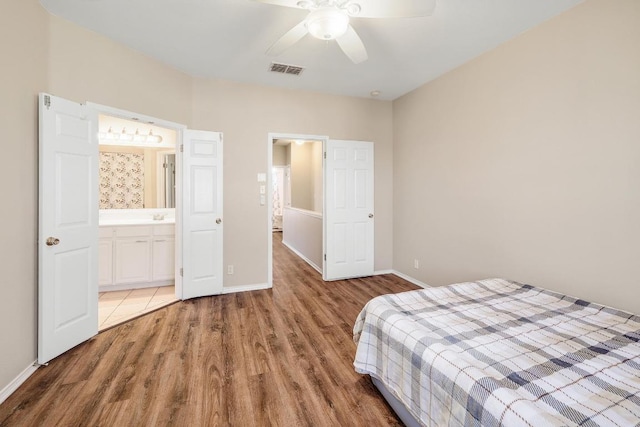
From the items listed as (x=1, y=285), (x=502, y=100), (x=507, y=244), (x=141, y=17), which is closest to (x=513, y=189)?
(x=507, y=244)

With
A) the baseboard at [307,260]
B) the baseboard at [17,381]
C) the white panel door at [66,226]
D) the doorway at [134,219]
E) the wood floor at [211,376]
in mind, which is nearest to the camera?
the wood floor at [211,376]

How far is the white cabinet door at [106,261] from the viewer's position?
3.62 m

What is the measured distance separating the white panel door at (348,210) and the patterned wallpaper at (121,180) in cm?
286

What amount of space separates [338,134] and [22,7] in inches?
128

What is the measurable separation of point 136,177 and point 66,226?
2327 millimetres

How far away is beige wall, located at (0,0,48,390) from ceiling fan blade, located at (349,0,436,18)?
2.24 meters

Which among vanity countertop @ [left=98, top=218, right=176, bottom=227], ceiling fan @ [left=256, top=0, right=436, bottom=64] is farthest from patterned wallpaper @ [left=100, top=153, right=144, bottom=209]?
ceiling fan @ [left=256, top=0, right=436, bottom=64]

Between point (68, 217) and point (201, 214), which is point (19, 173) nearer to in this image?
point (68, 217)

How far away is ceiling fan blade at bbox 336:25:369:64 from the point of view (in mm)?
2006

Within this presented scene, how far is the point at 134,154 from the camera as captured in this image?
4375mm

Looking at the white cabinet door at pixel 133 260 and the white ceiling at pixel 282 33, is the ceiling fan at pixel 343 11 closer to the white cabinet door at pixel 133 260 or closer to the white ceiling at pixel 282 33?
the white ceiling at pixel 282 33

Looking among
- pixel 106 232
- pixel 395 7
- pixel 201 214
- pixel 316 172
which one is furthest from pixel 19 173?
pixel 316 172

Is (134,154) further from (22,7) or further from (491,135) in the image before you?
(491,135)

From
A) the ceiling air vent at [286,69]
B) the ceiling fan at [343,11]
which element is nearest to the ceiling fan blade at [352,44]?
the ceiling fan at [343,11]
